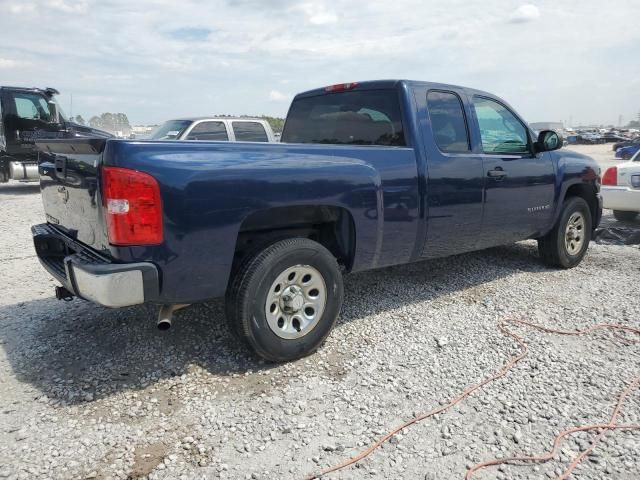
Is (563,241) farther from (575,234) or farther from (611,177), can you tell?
(611,177)

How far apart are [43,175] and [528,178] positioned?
4.27 metres

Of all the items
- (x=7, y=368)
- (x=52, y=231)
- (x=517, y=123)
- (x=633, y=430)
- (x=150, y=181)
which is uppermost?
(x=517, y=123)

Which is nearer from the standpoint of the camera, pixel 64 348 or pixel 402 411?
pixel 402 411

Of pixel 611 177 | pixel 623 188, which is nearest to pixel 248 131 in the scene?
pixel 611 177

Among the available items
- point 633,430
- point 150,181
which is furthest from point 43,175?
point 633,430

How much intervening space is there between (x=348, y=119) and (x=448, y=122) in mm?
863

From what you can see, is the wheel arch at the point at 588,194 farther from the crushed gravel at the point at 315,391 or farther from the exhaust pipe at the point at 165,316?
the exhaust pipe at the point at 165,316

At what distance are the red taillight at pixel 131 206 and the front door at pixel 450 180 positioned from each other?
2.18m

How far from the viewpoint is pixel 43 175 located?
Answer: 3.81 metres

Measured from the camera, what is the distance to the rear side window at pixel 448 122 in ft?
14.0

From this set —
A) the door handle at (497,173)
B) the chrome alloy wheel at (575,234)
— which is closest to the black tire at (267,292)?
the door handle at (497,173)

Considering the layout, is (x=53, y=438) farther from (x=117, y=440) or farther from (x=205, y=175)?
(x=205, y=175)

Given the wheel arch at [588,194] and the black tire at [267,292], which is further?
the wheel arch at [588,194]

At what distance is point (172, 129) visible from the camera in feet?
31.2
